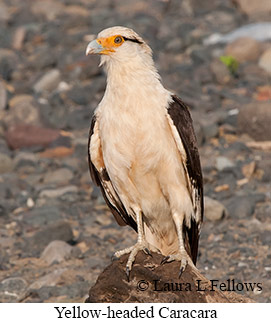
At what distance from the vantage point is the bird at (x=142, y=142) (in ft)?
24.5

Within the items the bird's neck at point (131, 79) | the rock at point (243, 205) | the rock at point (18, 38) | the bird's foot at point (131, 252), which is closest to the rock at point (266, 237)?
the rock at point (243, 205)

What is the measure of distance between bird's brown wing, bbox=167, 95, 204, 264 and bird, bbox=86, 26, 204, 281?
1 centimetres

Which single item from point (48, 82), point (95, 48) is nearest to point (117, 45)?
point (95, 48)

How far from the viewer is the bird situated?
7.48m

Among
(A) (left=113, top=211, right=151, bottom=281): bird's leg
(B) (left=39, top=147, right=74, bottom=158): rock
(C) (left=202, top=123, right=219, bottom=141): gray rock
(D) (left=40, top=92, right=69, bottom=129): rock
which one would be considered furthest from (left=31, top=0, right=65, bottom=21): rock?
(A) (left=113, top=211, right=151, bottom=281): bird's leg

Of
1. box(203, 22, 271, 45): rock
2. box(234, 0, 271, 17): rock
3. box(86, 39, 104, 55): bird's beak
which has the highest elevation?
box(234, 0, 271, 17): rock

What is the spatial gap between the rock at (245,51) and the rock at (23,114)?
5.50m

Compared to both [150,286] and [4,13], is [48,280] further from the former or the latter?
[4,13]

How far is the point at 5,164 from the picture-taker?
14258 millimetres

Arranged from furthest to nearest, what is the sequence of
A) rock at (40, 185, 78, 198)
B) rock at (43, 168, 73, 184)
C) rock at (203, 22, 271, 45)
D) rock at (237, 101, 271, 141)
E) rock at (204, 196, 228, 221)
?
rock at (203, 22, 271, 45), rock at (237, 101, 271, 141), rock at (43, 168, 73, 184), rock at (40, 185, 78, 198), rock at (204, 196, 228, 221)

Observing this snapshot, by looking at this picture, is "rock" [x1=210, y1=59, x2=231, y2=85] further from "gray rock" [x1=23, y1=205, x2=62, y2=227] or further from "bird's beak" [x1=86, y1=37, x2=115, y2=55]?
"bird's beak" [x1=86, y1=37, x2=115, y2=55]

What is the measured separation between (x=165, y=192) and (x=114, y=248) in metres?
3.43

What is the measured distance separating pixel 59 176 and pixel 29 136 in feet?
5.92

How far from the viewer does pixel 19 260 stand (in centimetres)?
1101
